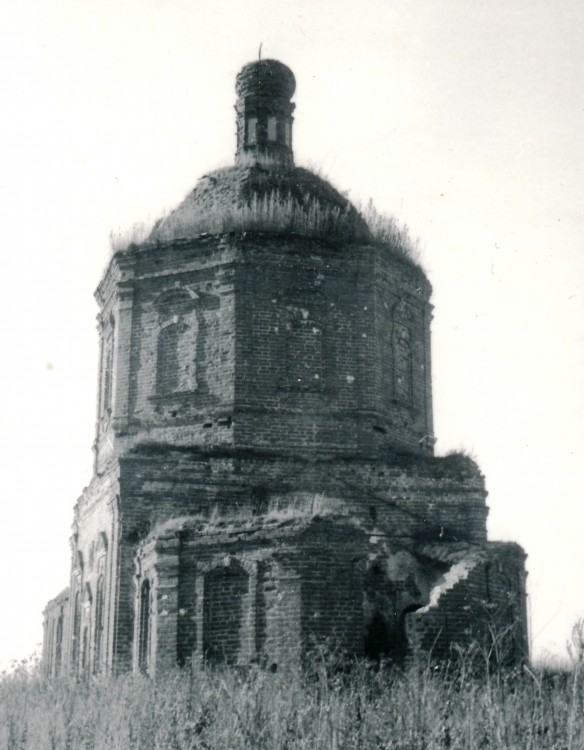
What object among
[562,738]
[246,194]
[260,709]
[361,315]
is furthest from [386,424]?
[562,738]

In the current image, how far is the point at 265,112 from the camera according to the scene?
800 inches

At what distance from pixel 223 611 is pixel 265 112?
984cm

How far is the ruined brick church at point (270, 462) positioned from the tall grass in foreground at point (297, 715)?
93 cm

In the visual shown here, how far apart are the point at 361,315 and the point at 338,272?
2.68ft

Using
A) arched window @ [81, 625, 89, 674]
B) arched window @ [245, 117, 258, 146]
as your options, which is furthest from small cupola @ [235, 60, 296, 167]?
arched window @ [81, 625, 89, 674]

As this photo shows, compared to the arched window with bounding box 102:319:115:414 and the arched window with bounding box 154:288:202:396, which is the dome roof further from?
the arched window with bounding box 102:319:115:414

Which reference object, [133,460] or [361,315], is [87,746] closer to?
[133,460]

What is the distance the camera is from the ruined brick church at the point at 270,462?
47.8ft

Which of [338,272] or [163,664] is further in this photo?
[338,272]

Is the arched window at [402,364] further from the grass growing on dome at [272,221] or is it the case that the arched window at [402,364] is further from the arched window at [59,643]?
the arched window at [59,643]

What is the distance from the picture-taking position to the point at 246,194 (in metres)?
18.9

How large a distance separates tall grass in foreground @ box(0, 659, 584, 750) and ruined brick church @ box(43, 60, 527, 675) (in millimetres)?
926

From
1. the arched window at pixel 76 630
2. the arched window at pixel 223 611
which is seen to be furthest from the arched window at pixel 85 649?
the arched window at pixel 223 611

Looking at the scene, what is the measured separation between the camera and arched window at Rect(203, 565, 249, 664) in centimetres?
1455
